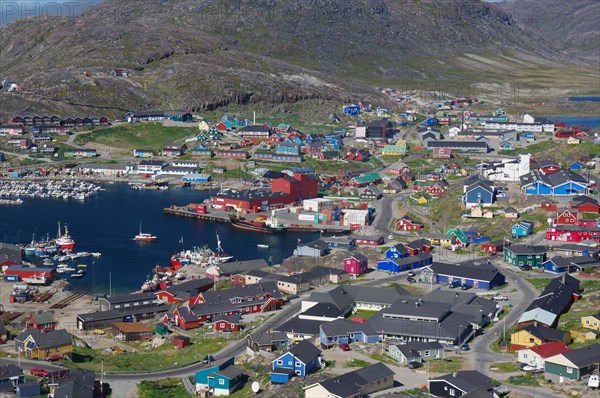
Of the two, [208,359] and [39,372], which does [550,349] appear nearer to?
[208,359]

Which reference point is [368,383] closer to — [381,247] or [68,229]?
[381,247]

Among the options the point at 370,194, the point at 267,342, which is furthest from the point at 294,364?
the point at 370,194

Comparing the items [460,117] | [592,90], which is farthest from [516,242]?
[592,90]

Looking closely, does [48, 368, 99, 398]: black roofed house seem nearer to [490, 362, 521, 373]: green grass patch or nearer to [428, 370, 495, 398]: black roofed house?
[428, 370, 495, 398]: black roofed house

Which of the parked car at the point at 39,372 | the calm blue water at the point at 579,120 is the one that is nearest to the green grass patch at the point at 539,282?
the parked car at the point at 39,372

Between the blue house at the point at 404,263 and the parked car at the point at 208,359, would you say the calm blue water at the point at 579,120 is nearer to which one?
the blue house at the point at 404,263

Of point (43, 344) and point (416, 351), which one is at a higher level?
point (416, 351)
